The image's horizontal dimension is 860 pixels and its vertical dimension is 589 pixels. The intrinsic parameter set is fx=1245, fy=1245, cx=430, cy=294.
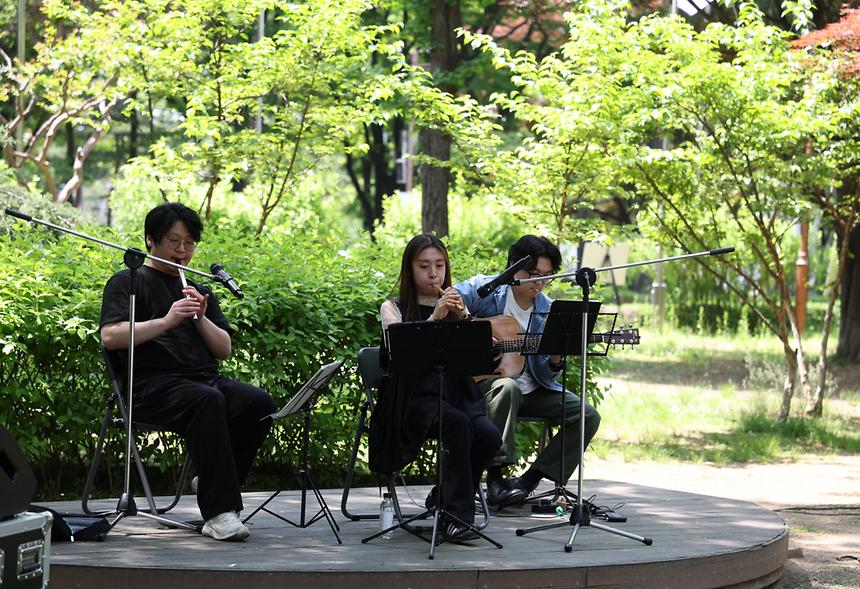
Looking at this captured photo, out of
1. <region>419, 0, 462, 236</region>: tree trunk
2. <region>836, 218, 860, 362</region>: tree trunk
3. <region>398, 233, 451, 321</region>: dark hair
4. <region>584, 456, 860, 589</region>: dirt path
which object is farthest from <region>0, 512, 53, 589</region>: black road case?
<region>836, 218, 860, 362</region>: tree trunk

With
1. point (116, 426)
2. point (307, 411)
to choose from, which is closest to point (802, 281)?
point (307, 411)

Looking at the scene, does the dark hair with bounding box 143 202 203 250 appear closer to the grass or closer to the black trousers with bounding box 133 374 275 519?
the black trousers with bounding box 133 374 275 519

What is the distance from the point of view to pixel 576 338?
595 centimetres

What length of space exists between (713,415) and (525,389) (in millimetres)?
5978

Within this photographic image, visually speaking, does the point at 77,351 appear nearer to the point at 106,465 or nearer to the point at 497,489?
the point at 106,465

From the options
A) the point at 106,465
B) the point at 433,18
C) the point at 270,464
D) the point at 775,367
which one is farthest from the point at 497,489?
the point at 433,18

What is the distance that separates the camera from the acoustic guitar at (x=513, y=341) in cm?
580

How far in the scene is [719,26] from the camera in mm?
10531

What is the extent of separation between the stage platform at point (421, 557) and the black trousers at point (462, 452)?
19cm

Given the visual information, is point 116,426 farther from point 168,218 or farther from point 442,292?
point 442,292

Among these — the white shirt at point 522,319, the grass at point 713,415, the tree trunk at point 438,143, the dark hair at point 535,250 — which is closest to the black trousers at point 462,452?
the white shirt at point 522,319

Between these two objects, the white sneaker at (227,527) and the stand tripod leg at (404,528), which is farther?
the stand tripod leg at (404,528)

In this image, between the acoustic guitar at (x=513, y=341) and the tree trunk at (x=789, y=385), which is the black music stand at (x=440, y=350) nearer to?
the acoustic guitar at (x=513, y=341)

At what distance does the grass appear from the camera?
33.7 feet
